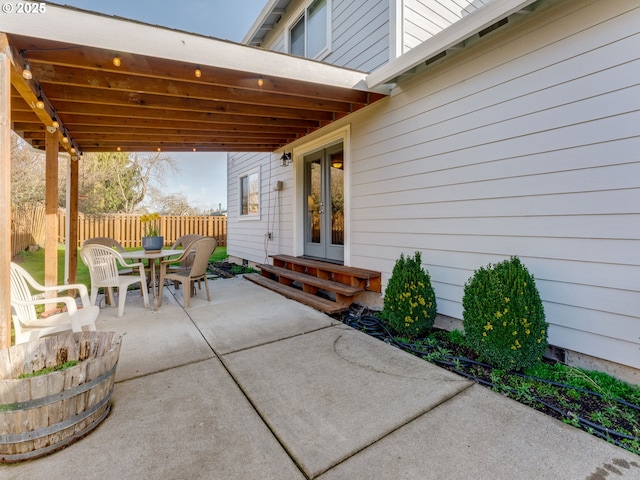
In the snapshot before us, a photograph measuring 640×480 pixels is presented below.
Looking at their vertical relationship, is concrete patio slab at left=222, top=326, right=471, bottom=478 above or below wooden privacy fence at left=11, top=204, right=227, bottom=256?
below

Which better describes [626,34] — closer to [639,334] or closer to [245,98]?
[639,334]

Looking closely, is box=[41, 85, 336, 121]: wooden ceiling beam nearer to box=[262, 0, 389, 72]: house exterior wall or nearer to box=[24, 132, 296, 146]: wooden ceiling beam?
box=[262, 0, 389, 72]: house exterior wall

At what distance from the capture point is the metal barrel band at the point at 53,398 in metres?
1.50

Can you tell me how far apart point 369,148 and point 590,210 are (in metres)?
2.64

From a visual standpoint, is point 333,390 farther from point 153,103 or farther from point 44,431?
point 153,103

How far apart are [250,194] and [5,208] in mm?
6171

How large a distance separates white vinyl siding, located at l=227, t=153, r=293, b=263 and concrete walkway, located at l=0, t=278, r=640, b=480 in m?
3.86

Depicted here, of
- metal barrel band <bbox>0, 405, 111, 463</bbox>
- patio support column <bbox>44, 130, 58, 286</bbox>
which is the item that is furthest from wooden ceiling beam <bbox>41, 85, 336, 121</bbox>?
metal barrel band <bbox>0, 405, 111, 463</bbox>

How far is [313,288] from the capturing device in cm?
488

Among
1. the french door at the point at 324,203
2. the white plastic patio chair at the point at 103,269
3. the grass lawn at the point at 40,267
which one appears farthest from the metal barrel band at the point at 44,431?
the grass lawn at the point at 40,267

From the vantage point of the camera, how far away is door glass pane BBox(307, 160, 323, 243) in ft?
18.6

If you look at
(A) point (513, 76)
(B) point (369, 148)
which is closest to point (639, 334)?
(A) point (513, 76)

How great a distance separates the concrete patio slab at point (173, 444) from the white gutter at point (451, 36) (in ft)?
11.5

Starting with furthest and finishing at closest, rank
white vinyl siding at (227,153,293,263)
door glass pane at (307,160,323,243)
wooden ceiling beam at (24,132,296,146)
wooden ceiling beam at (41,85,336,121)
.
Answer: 1. white vinyl siding at (227,153,293,263)
2. door glass pane at (307,160,323,243)
3. wooden ceiling beam at (24,132,296,146)
4. wooden ceiling beam at (41,85,336,121)
